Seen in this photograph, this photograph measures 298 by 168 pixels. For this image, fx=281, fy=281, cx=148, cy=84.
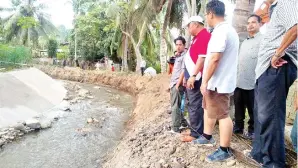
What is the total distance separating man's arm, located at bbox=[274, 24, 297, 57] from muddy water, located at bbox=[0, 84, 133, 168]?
4024mm

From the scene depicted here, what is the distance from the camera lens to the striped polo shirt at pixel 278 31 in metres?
2.32

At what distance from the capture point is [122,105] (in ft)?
39.4

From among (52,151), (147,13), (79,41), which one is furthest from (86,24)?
(52,151)

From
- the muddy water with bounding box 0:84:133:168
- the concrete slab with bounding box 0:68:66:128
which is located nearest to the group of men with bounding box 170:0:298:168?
the muddy water with bounding box 0:84:133:168

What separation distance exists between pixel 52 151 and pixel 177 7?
10615mm

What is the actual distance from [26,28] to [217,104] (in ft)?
83.7

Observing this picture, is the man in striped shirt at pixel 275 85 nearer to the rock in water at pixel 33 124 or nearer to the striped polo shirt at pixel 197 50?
the striped polo shirt at pixel 197 50

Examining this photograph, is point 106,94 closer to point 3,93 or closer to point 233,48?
point 3,93

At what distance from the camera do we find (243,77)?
3.72 metres

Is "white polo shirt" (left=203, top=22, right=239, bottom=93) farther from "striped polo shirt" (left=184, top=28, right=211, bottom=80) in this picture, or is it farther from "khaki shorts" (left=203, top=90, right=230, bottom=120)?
"striped polo shirt" (left=184, top=28, right=211, bottom=80)

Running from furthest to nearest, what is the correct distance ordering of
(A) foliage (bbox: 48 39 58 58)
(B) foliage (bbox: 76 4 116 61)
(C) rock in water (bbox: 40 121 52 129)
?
(A) foliage (bbox: 48 39 58 58) → (B) foliage (bbox: 76 4 116 61) → (C) rock in water (bbox: 40 121 52 129)

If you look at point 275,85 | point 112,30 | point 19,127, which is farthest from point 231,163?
point 112,30

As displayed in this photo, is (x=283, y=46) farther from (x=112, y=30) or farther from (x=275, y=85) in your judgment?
(x=112, y=30)

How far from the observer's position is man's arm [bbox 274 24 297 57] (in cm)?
228
